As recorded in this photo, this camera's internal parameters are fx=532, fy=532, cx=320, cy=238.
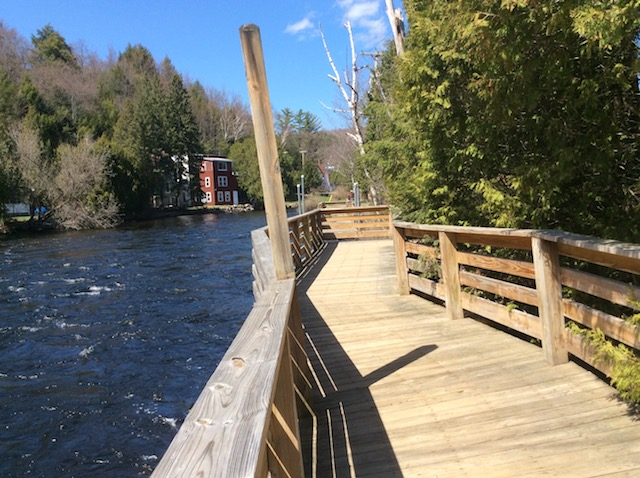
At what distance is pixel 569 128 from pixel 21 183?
37.3 metres

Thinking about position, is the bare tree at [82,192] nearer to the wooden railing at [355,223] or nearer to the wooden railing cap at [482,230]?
the wooden railing at [355,223]

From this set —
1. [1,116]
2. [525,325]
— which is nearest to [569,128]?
[525,325]

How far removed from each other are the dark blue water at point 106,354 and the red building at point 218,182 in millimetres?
49703

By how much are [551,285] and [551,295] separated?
68 mm

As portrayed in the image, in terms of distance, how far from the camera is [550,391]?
10.8ft

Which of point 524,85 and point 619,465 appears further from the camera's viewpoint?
point 524,85

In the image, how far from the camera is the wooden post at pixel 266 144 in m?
2.89

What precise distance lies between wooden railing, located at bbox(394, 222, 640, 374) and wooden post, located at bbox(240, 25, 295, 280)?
1.75 meters

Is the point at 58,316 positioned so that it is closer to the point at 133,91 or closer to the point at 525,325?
the point at 525,325

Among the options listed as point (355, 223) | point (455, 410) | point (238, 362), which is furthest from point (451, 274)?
point (355, 223)

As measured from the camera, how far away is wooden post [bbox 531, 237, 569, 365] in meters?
3.63

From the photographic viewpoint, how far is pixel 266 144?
2971 millimetres

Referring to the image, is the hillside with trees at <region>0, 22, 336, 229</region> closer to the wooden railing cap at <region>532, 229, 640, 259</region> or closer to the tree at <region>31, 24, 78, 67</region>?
the tree at <region>31, 24, 78, 67</region>

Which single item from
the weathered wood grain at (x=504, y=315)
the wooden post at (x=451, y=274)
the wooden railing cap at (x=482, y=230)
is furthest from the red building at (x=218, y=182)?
the weathered wood grain at (x=504, y=315)
